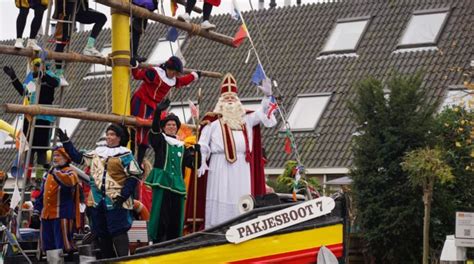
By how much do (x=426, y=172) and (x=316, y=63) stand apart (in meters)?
7.73

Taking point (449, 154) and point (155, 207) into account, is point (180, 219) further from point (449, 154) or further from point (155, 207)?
point (449, 154)

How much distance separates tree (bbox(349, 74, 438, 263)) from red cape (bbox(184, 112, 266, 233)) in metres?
6.52

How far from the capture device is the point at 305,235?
31.2 feet

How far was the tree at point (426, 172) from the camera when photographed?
627 inches

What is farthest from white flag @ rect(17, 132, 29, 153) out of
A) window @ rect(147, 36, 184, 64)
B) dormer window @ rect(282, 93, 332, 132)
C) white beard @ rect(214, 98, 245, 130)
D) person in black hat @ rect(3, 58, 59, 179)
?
window @ rect(147, 36, 184, 64)

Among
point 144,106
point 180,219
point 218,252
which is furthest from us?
point 144,106

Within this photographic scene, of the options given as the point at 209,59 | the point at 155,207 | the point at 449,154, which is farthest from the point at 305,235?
the point at 209,59

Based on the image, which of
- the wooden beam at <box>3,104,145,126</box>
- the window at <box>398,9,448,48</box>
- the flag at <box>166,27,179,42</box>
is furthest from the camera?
the window at <box>398,9,448,48</box>

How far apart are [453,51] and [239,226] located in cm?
1310

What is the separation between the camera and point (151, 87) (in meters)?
11.4

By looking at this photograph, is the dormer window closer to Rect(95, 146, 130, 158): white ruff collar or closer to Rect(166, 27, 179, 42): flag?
Rect(166, 27, 179, 42): flag

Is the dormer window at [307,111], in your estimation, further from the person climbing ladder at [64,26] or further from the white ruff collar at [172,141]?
the white ruff collar at [172,141]

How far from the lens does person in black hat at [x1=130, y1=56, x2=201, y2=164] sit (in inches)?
444

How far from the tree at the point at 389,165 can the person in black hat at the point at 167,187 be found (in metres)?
7.73
